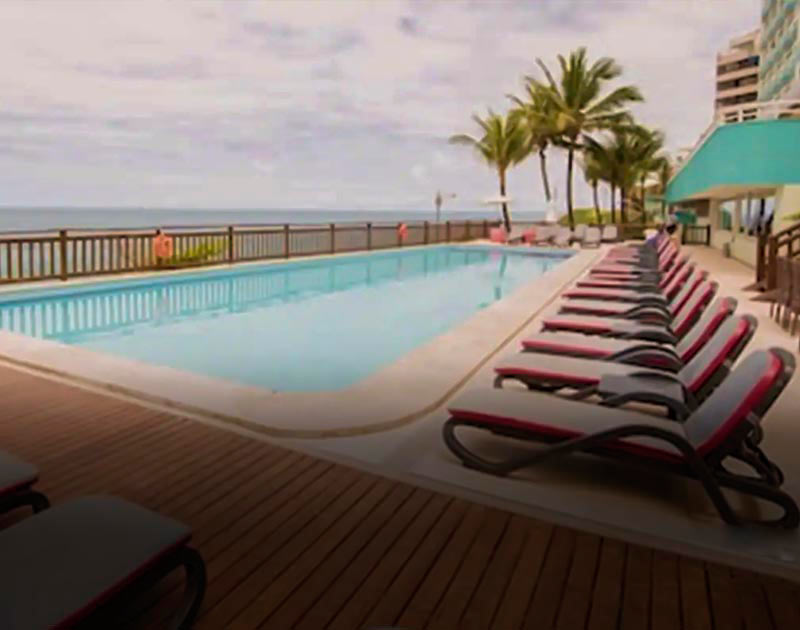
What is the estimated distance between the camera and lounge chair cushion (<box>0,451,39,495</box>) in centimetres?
258

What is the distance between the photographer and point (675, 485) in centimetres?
336

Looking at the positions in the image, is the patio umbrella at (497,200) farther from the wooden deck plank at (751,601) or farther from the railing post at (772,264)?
the wooden deck plank at (751,601)

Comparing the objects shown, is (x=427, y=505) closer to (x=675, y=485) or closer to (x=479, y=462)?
(x=479, y=462)

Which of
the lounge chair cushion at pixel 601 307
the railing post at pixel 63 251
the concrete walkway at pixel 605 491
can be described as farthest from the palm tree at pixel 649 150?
the concrete walkway at pixel 605 491

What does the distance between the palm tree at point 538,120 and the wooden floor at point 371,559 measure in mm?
23327

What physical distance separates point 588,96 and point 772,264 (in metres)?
17.0

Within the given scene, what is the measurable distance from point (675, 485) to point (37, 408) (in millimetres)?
3790

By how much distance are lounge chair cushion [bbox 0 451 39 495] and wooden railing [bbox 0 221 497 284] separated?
8910 millimetres

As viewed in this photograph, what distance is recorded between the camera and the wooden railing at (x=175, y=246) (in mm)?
10750

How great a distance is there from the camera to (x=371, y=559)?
8.36ft

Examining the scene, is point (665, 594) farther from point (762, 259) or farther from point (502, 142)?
point (502, 142)

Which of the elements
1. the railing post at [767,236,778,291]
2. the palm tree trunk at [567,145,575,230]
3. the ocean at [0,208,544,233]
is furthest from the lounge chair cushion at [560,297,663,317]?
the ocean at [0,208,544,233]

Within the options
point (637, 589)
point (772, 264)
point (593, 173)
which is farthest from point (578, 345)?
point (593, 173)

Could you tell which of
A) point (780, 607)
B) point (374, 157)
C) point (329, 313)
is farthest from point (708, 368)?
point (374, 157)
